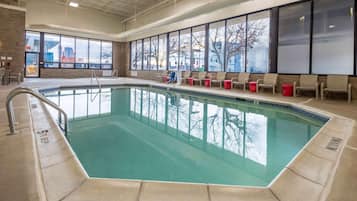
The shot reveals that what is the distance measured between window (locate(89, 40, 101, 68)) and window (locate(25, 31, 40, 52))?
142 inches

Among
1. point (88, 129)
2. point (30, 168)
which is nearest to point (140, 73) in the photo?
point (88, 129)

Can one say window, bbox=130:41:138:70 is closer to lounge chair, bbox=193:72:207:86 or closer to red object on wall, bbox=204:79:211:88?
lounge chair, bbox=193:72:207:86

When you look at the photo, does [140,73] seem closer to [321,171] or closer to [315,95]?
[315,95]

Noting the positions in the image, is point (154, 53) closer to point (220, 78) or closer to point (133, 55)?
point (133, 55)

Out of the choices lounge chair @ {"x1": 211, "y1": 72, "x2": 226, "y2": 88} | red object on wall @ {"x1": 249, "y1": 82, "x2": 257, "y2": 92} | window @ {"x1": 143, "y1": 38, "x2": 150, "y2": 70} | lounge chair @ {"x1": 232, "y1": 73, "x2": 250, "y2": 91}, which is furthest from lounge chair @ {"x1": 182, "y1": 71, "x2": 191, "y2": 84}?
window @ {"x1": 143, "y1": 38, "x2": 150, "y2": 70}

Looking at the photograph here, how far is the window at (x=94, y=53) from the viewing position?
63.3 feet

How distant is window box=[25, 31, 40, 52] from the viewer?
16531mm

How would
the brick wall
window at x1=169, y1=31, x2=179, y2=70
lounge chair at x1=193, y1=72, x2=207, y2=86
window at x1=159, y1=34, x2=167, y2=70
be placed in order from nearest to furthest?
the brick wall, lounge chair at x1=193, y1=72, x2=207, y2=86, window at x1=169, y1=31, x2=179, y2=70, window at x1=159, y1=34, x2=167, y2=70

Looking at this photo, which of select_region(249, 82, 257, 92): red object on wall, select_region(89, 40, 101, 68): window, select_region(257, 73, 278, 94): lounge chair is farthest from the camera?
select_region(89, 40, 101, 68): window

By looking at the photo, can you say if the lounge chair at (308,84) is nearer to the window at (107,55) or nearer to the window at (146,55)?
the window at (146,55)

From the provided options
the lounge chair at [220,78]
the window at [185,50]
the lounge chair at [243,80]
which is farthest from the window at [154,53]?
the lounge chair at [243,80]

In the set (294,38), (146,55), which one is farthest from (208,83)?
(146,55)

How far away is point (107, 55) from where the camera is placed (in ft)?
66.2

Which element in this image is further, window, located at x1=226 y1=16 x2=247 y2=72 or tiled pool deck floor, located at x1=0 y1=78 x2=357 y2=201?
window, located at x1=226 y1=16 x2=247 y2=72
